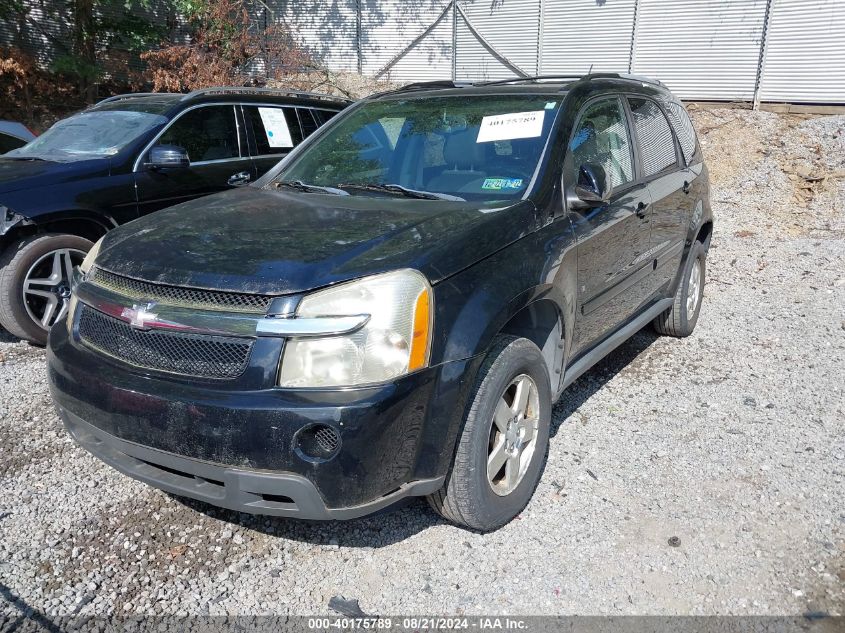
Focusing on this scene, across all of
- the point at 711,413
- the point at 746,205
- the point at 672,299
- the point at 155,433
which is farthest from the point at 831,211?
the point at 155,433

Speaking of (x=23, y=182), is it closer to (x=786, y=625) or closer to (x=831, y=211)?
(x=786, y=625)

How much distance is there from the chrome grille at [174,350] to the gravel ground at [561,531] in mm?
895

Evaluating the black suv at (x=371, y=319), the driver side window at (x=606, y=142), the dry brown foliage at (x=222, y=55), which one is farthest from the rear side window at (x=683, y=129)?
the dry brown foliage at (x=222, y=55)

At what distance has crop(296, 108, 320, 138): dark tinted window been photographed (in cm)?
A: 676

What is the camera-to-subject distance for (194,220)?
3.09 meters

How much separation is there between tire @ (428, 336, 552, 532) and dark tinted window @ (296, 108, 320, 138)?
453 cm

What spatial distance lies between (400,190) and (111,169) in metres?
2.97

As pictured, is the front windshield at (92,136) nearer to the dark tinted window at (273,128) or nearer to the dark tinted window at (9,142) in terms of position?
the dark tinted window at (273,128)

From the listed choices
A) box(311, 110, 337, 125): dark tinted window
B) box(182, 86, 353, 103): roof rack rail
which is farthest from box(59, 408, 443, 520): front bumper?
box(311, 110, 337, 125): dark tinted window

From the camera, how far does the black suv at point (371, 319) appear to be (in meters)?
2.34

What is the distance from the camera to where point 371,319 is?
2361mm

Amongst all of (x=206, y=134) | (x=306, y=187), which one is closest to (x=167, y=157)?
(x=206, y=134)

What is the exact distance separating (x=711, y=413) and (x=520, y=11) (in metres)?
12.9

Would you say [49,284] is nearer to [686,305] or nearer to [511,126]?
[511,126]
